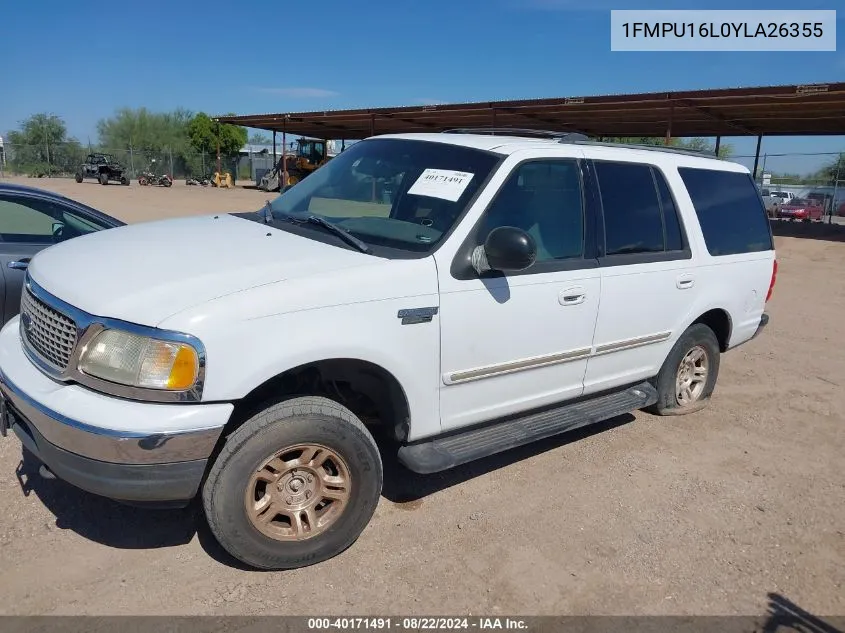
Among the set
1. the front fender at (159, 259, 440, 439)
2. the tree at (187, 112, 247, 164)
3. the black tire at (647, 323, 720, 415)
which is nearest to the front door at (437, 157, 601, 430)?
the front fender at (159, 259, 440, 439)

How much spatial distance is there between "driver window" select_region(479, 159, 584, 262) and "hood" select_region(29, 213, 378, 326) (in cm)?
93

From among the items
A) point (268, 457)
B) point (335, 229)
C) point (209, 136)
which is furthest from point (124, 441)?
point (209, 136)

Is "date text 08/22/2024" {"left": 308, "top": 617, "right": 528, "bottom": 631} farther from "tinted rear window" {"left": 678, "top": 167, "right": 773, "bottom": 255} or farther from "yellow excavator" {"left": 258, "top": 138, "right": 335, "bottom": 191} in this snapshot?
"yellow excavator" {"left": 258, "top": 138, "right": 335, "bottom": 191}

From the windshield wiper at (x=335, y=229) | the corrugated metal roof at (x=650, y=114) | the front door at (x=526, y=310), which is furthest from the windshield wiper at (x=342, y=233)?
the corrugated metal roof at (x=650, y=114)

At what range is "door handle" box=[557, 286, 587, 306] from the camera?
12.6ft

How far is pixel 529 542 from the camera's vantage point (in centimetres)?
348

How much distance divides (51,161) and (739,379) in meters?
50.9

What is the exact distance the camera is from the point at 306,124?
3572cm

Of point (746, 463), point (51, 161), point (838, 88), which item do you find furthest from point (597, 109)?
point (51, 161)

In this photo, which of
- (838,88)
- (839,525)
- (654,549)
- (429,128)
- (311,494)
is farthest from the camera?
(429,128)

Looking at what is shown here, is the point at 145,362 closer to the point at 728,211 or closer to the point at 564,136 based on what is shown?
the point at 564,136

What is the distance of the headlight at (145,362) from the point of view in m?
2.61

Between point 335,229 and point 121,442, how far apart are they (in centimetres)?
154

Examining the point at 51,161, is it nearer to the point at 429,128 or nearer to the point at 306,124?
the point at 306,124
